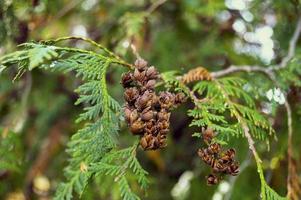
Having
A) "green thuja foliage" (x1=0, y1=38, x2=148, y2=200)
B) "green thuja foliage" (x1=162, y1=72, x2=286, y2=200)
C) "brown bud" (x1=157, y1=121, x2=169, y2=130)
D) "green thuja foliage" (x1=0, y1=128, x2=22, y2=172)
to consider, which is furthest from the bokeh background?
"brown bud" (x1=157, y1=121, x2=169, y2=130)

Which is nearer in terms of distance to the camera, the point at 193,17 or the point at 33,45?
the point at 33,45

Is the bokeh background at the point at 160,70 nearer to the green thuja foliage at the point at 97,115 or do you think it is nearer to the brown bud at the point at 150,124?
the green thuja foliage at the point at 97,115

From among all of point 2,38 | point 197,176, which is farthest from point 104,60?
point 197,176

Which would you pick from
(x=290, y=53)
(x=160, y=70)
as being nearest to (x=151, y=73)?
(x=290, y=53)

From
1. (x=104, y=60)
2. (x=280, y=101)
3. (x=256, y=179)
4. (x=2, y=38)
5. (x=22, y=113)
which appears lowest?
(x=256, y=179)

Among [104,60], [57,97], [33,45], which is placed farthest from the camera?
[57,97]

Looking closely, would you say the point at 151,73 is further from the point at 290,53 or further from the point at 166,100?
the point at 290,53

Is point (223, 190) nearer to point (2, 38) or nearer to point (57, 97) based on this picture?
point (57, 97)

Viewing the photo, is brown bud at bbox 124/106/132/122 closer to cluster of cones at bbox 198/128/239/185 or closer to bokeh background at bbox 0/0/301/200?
cluster of cones at bbox 198/128/239/185
